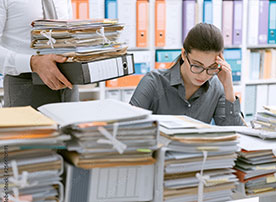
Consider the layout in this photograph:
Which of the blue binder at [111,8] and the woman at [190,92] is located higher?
the blue binder at [111,8]

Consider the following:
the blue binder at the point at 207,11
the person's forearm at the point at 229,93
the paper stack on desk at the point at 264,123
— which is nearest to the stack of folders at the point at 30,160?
the paper stack on desk at the point at 264,123

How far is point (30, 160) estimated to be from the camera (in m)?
0.91

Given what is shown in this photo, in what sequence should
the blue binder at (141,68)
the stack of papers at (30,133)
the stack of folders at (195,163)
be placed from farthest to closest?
1. the blue binder at (141,68)
2. the stack of folders at (195,163)
3. the stack of papers at (30,133)

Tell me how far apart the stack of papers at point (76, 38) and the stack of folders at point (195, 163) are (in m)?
0.49

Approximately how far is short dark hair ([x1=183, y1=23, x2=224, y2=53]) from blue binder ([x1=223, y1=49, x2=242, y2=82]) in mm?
1799

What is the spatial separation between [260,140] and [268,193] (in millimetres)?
166

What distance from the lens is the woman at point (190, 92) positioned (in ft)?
6.18

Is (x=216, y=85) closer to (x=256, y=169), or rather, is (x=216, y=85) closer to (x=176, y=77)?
(x=176, y=77)

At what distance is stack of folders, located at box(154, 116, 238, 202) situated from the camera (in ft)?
3.41

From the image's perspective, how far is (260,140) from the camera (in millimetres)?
1272

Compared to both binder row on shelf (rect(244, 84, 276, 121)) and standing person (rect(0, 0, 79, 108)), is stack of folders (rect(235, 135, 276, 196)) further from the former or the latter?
binder row on shelf (rect(244, 84, 276, 121))

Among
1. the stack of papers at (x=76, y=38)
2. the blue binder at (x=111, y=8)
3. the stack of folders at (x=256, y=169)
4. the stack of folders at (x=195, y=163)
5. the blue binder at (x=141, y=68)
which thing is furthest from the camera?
the blue binder at (x=141, y=68)

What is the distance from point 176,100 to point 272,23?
2.13 m

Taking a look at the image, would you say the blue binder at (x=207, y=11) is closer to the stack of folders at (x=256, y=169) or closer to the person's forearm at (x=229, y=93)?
the person's forearm at (x=229, y=93)
